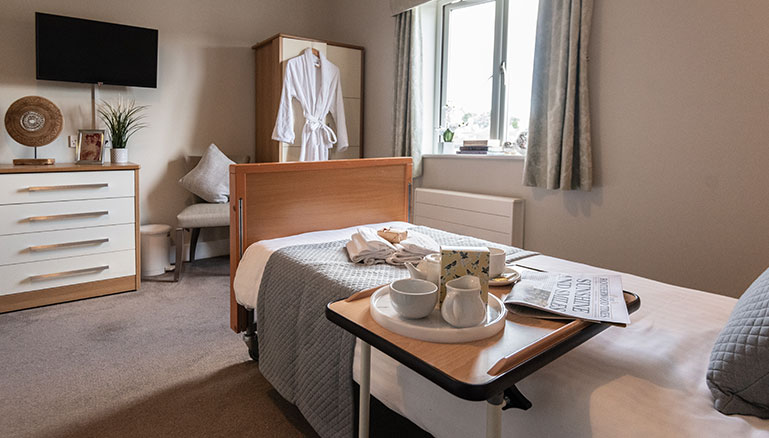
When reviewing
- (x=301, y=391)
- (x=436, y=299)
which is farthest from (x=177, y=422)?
(x=436, y=299)

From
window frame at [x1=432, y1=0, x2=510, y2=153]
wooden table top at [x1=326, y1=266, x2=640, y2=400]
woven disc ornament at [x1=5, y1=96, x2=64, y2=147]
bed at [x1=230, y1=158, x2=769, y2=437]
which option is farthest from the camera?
window frame at [x1=432, y1=0, x2=510, y2=153]

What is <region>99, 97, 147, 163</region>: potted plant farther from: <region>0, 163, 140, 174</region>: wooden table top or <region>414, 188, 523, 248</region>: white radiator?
<region>414, 188, 523, 248</region>: white radiator

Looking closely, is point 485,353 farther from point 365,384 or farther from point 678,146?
point 678,146

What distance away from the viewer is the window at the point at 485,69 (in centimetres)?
333

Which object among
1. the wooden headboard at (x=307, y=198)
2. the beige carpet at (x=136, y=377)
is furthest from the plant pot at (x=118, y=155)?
the wooden headboard at (x=307, y=198)

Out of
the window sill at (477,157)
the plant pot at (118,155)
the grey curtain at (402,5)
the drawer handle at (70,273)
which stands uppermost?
the grey curtain at (402,5)

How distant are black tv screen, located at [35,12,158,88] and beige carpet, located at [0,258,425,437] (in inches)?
63.4

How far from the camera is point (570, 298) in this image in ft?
4.00

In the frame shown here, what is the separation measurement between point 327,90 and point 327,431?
3.17 m

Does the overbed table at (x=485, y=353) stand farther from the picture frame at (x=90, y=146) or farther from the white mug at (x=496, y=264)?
the picture frame at (x=90, y=146)

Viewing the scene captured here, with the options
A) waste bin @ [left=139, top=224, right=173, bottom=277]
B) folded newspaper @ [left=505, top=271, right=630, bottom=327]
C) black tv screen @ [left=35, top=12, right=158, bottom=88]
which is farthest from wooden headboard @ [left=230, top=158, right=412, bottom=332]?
black tv screen @ [left=35, top=12, right=158, bottom=88]

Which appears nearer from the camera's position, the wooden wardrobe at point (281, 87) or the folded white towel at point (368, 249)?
the folded white towel at point (368, 249)

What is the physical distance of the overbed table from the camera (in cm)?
84

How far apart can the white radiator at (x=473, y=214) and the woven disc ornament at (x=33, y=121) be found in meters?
2.55
